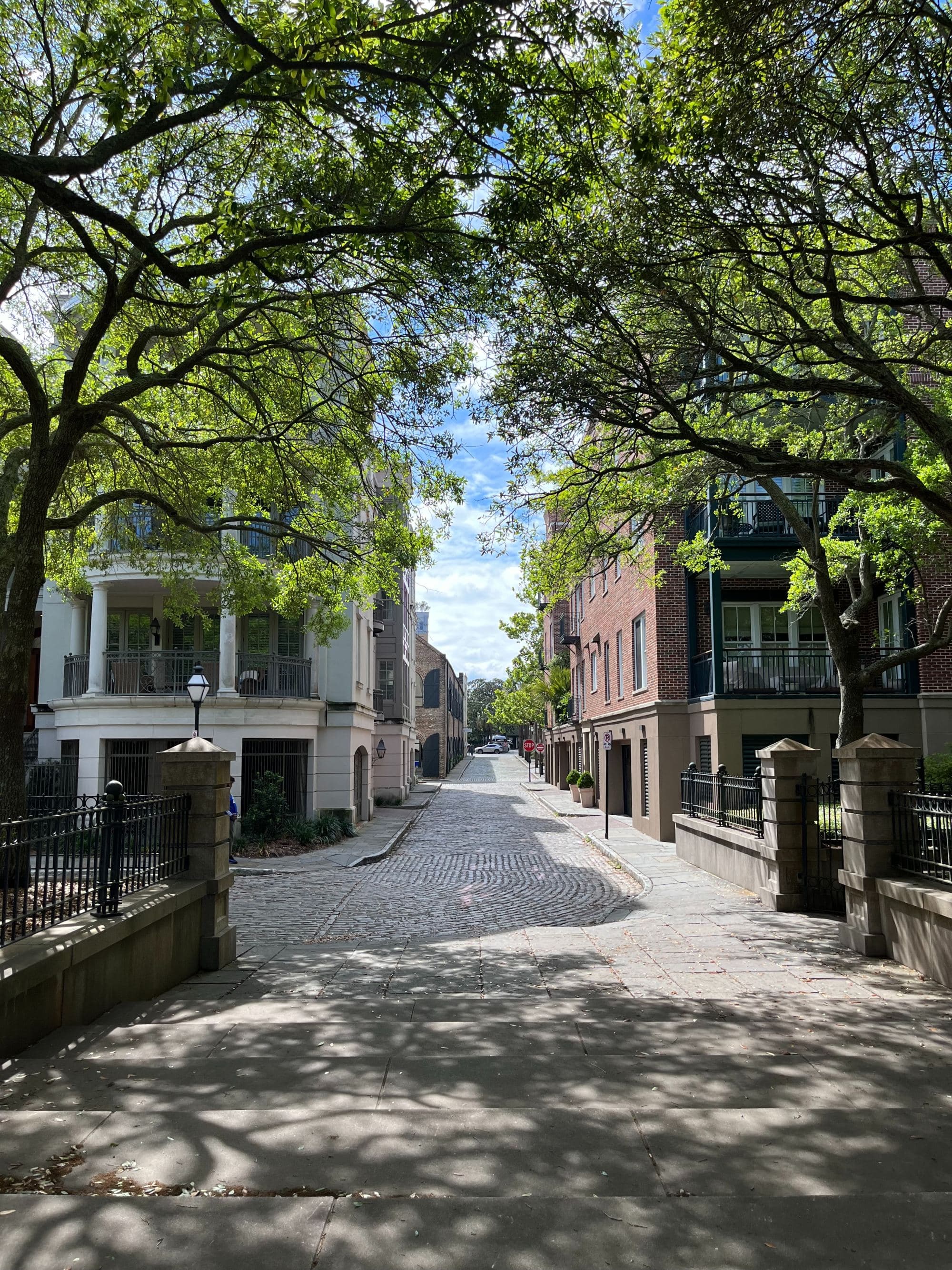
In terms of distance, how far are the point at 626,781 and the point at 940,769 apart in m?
15.8

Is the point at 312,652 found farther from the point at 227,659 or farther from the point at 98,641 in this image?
the point at 98,641

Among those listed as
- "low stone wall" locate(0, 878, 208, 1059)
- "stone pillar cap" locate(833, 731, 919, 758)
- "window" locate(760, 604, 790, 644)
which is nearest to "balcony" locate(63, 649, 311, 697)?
"window" locate(760, 604, 790, 644)

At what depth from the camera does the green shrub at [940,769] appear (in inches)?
562

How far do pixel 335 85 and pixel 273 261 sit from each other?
165 centimetres

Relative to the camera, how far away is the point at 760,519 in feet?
67.9

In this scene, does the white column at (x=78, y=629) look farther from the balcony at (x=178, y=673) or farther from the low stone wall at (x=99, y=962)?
the low stone wall at (x=99, y=962)

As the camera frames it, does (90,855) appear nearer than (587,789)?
Yes

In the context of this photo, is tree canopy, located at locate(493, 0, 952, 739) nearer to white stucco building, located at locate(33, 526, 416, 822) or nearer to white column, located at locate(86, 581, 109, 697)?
white stucco building, located at locate(33, 526, 416, 822)

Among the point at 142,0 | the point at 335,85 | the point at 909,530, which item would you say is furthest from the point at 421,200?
the point at 909,530

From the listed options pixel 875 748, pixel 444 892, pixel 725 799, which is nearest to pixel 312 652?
pixel 444 892

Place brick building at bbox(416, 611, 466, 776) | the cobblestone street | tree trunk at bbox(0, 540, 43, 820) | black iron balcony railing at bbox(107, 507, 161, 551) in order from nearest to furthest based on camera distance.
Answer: the cobblestone street → tree trunk at bbox(0, 540, 43, 820) → black iron balcony railing at bbox(107, 507, 161, 551) → brick building at bbox(416, 611, 466, 776)

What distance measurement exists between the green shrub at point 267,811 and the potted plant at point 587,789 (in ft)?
52.5

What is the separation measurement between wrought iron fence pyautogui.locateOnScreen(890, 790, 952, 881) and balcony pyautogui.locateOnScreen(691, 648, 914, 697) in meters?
11.5

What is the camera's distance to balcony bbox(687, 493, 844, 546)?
1984 centimetres
